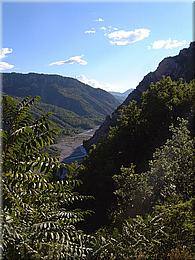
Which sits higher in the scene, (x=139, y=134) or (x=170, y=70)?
(x=170, y=70)

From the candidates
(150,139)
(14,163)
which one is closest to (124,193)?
(14,163)

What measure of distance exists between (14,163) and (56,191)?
104cm

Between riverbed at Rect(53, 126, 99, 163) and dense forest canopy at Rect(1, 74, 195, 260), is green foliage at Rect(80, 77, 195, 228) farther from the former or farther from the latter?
riverbed at Rect(53, 126, 99, 163)

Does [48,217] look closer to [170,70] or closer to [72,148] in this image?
[170,70]

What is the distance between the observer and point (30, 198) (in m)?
3.86

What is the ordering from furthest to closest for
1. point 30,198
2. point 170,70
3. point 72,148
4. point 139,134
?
point 72,148 → point 170,70 → point 139,134 → point 30,198

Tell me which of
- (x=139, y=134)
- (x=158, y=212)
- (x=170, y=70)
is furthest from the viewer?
(x=170, y=70)

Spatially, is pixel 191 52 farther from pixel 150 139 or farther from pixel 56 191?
pixel 56 191

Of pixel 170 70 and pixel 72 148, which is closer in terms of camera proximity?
pixel 170 70

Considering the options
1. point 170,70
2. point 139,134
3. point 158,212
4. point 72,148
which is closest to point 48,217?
point 158,212

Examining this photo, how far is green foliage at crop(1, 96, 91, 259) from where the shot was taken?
327cm

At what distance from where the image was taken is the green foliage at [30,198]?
3270 millimetres

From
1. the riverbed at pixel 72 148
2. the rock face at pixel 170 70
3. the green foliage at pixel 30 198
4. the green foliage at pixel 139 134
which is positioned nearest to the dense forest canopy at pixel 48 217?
the green foliage at pixel 30 198

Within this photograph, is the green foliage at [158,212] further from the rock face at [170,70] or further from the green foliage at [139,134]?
the rock face at [170,70]
